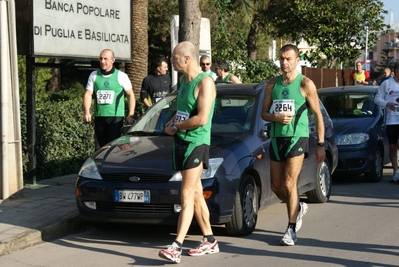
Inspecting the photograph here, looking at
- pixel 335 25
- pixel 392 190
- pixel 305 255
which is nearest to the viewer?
pixel 305 255

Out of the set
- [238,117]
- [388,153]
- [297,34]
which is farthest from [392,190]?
[297,34]

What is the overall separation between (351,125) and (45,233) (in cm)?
629

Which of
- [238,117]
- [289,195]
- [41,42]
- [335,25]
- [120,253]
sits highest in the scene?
[335,25]

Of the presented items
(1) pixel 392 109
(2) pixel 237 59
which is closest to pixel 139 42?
(2) pixel 237 59

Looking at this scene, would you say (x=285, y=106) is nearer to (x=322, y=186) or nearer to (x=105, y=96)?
(x=322, y=186)

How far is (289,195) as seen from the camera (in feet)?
25.7

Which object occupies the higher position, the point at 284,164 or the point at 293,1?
the point at 293,1

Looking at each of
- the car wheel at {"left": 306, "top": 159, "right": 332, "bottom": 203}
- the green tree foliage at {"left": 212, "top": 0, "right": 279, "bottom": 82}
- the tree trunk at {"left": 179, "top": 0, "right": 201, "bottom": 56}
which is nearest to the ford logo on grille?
the car wheel at {"left": 306, "top": 159, "right": 332, "bottom": 203}

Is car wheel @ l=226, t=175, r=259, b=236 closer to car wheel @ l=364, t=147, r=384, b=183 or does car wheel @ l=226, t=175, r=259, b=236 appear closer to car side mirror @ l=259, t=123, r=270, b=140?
car side mirror @ l=259, t=123, r=270, b=140

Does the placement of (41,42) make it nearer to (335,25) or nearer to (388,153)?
(388,153)

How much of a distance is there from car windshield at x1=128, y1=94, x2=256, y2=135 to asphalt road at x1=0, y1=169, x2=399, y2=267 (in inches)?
45.4

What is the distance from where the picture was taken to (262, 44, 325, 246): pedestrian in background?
779cm

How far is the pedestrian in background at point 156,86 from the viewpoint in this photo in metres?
13.0

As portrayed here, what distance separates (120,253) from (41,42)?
14.8 ft
